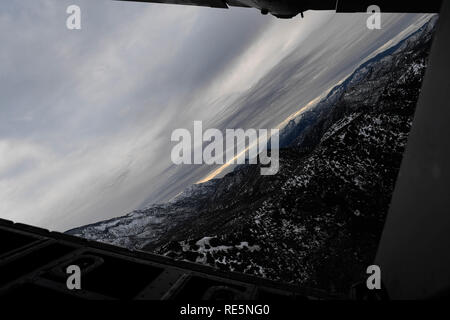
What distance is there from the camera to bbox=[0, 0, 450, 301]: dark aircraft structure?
8.45 ft

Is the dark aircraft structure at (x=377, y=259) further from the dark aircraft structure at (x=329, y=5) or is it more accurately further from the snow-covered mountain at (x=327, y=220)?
the snow-covered mountain at (x=327, y=220)

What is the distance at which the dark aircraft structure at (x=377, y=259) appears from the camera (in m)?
2.58

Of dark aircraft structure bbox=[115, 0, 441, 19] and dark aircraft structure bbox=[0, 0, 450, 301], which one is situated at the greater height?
dark aircraft structure bbox=[115, 0, 441, 19]

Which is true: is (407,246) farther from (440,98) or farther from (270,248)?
(270,248)

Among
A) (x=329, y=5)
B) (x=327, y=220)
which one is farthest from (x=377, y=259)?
A: (x=327, y=220)

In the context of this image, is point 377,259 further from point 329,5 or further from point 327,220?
point 327,220

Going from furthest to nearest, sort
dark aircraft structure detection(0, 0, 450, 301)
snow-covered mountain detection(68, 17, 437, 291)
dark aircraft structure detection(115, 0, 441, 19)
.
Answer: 1. snow-covered mountain detection(68, 17, 437, 291)
2. dark aircraft structure detection(115, 0, 441, 19)
3. dark aircraft structure detection(0, 0, 450, 301)

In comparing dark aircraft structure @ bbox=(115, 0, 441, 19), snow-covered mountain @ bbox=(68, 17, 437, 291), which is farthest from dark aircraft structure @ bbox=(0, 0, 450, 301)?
snow-covered mountain @ bbox=(68, 17, 437, 291)

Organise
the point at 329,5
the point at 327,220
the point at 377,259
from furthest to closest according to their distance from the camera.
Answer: the point at 327,220 → the point at 329,5 → the point at 377,259

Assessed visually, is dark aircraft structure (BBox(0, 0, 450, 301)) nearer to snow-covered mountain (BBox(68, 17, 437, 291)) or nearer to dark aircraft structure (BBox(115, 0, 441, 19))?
dark aircraft structure (BBox(115, 0, 441, 19))

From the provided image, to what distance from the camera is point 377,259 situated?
4.56 m

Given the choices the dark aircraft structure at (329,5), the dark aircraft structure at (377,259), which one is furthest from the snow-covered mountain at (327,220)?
the dark aircraft structure at (329,5)

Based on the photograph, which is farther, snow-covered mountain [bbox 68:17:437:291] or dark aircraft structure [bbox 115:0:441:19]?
snow-covered mountain [bbox 68:17:437:291]
